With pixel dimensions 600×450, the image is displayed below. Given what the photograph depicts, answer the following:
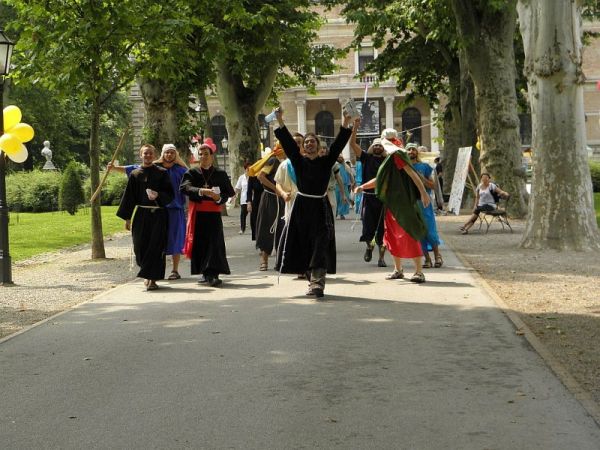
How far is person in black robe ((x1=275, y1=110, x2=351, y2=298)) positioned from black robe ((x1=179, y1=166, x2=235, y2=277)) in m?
1.55

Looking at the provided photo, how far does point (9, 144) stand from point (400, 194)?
5232 mm

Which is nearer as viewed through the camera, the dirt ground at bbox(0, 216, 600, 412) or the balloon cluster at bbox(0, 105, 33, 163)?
the dirt ground at bbox(0, 216, 600, 412)

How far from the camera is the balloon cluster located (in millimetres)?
14530

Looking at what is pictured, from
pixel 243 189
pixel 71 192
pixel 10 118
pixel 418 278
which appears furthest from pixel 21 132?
pixel 71 192

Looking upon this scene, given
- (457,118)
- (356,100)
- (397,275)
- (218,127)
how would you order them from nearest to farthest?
(397,275)
(457,118)
(356,100)
(218,127)

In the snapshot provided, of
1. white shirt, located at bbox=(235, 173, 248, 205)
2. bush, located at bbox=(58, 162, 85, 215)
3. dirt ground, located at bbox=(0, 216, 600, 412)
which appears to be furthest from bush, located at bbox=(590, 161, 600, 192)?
dirt ground, located at bbox=(0, 216, 600, 412)

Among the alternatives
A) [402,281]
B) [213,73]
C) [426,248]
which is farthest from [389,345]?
[213,73]

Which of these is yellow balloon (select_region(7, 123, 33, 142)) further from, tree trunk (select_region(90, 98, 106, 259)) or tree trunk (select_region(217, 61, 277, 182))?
tree trunk (select_region(217, 61, 277, 182))

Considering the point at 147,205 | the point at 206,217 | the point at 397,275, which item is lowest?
the point at 397,275

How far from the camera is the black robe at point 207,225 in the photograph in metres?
13.6

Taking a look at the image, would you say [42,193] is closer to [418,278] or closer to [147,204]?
[147,204]

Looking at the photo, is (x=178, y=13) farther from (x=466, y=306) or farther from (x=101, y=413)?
(x=101, y=413)

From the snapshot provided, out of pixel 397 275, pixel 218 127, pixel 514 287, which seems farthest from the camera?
pixel 218 127

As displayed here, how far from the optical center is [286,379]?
24.0 feet
